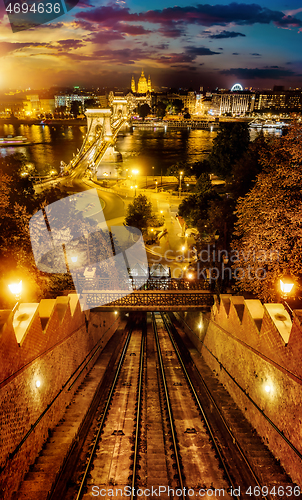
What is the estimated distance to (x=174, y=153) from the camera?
84375 millimetres

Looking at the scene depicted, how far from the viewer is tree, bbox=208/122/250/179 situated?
3438cm

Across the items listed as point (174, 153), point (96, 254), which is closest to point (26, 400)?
point (96, 254)

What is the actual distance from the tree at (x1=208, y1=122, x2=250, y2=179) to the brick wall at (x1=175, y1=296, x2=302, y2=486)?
25961 millimetres

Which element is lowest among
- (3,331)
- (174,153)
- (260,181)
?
(174,153)

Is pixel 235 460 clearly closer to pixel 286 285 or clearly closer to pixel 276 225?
pixel 286 285

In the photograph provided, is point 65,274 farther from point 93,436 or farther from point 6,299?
point 93,436

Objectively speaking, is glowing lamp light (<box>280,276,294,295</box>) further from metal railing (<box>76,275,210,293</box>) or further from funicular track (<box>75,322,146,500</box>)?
funicular track (<box>75,322,146,500</box>)

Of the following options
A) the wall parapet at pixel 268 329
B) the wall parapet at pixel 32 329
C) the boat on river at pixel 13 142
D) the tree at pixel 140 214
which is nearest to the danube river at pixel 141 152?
the boat on river at pixel 13 142

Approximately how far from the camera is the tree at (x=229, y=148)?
3438 centimetres

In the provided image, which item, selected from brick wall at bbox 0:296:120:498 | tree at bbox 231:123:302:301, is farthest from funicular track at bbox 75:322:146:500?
tree at bbox 231:123:302:301

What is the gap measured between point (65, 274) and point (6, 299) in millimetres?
2721

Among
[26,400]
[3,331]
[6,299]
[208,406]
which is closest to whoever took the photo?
[3,331]

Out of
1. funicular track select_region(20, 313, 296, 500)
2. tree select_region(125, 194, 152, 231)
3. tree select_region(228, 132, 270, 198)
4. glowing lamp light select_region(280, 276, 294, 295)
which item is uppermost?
tree select_region(228, 132, 270, 198)

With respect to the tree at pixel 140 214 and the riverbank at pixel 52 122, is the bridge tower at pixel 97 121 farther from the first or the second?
the riverbank at pixel 52 122
